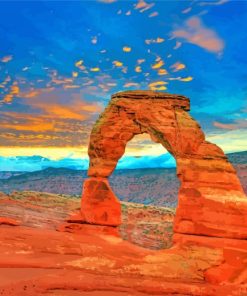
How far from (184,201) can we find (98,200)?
6.46 m

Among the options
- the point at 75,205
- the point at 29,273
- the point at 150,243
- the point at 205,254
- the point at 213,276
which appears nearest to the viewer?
the point at 29,273

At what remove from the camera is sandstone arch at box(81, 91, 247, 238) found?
19.8 m

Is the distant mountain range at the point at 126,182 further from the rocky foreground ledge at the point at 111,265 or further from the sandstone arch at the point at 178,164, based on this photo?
the rocky foreground ledge at the point at 111,265

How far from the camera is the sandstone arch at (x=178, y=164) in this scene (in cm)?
1983

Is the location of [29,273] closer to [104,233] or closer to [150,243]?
[104,233]

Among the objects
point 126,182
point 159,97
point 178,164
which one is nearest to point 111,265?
point 178,164

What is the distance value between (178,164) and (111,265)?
22.1ft

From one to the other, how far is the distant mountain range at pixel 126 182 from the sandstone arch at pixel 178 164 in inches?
2931

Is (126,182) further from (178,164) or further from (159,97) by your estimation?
(178,164)

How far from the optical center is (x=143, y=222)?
167 ft

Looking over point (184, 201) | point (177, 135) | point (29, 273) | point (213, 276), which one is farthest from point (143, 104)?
point (29, 273)

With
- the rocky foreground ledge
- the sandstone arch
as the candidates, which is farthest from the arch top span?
the rocky foreground ledge

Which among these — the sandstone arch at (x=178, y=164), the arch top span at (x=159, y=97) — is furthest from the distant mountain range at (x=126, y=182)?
the arch top span at (x=159, y=97)

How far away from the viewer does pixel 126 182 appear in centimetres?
12838
